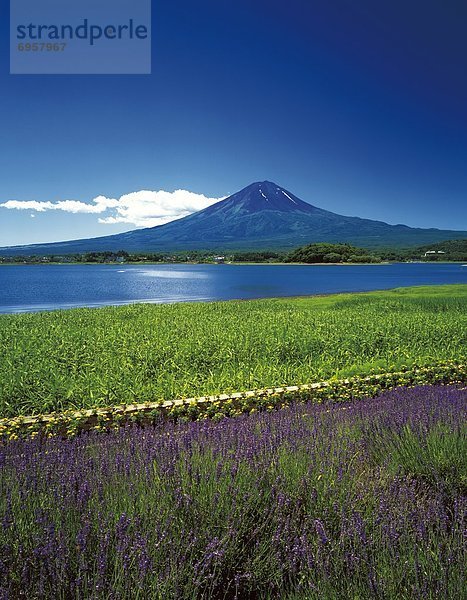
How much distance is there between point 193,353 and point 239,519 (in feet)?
29.7

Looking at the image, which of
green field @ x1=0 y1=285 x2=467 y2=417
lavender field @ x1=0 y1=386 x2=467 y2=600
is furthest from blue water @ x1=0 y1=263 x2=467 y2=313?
lavender field @ x1=0 y1=386 x2=467 y2=600

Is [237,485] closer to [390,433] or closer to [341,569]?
[341,569]

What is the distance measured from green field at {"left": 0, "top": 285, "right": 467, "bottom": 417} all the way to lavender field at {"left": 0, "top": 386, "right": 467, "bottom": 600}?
426cm

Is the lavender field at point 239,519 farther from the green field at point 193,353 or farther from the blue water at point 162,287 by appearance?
the blue water at point 162,287

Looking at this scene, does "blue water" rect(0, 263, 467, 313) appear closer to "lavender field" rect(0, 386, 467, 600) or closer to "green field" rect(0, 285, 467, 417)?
"green field" rect(0, 285, 467, 417)

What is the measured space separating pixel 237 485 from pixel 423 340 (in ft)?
40.6

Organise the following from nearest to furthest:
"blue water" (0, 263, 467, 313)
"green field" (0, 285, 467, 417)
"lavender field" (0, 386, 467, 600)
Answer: "lavender field" (0, 386, 467, 600), "green field" (0, 285, 467, 417), "blue water" (0, 263, 467, 313)

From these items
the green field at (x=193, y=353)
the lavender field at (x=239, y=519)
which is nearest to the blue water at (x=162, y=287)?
the green field at (x=193, y=353)

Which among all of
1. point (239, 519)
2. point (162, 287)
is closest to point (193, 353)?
point (239, 519)

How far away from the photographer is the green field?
27.7ft

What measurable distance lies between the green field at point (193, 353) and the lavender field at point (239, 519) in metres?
4.26

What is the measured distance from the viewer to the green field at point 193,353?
27.7 ft

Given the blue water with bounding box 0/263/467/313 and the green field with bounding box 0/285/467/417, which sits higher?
the green field with bounding box 0/285/467/417

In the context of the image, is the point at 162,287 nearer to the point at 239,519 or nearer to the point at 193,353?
the point at 193,353
